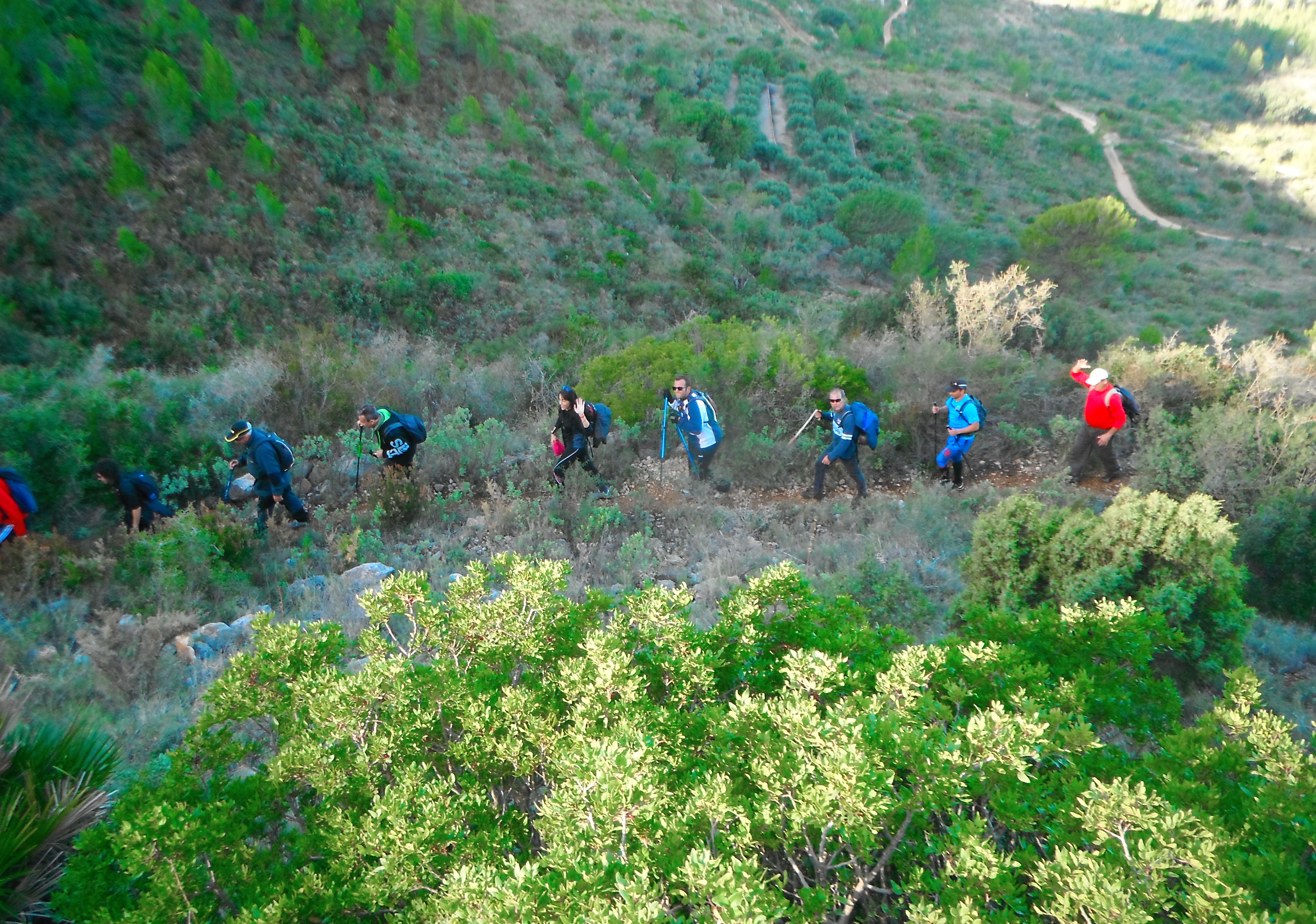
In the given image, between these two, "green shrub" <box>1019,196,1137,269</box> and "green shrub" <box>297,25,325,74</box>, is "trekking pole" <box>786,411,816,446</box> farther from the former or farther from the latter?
"green shrub" <box>297,25,325,74</box>

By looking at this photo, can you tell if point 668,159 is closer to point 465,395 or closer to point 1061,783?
point 465,395

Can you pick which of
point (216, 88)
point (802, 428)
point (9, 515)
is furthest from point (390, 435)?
point (216, 88)

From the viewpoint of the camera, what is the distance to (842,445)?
759 cm

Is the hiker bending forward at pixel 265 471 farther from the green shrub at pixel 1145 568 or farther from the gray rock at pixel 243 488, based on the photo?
the green shrub at pixel 1145 568

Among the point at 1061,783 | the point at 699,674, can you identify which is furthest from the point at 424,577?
the point at 1061,783

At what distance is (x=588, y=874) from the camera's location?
165 centimetres

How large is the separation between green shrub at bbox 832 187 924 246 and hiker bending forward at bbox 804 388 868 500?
1733cm

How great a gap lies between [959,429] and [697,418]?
2939 mm

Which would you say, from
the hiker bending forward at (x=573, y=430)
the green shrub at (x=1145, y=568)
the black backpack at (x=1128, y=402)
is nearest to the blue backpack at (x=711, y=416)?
the hiker bending forward at (x=573, y=430)

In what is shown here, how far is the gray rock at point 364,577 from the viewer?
5.61 metres

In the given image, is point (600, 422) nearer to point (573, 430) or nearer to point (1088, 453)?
point (573, 430)

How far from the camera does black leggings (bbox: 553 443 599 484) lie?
24.7 ft

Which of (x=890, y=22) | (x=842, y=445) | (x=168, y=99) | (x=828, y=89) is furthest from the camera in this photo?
(x=890, y=22)

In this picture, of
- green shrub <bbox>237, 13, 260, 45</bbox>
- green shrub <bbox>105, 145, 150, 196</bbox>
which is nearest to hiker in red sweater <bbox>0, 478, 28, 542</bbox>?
green shrub <bbox>105, 145, 150, 196</bbox>
